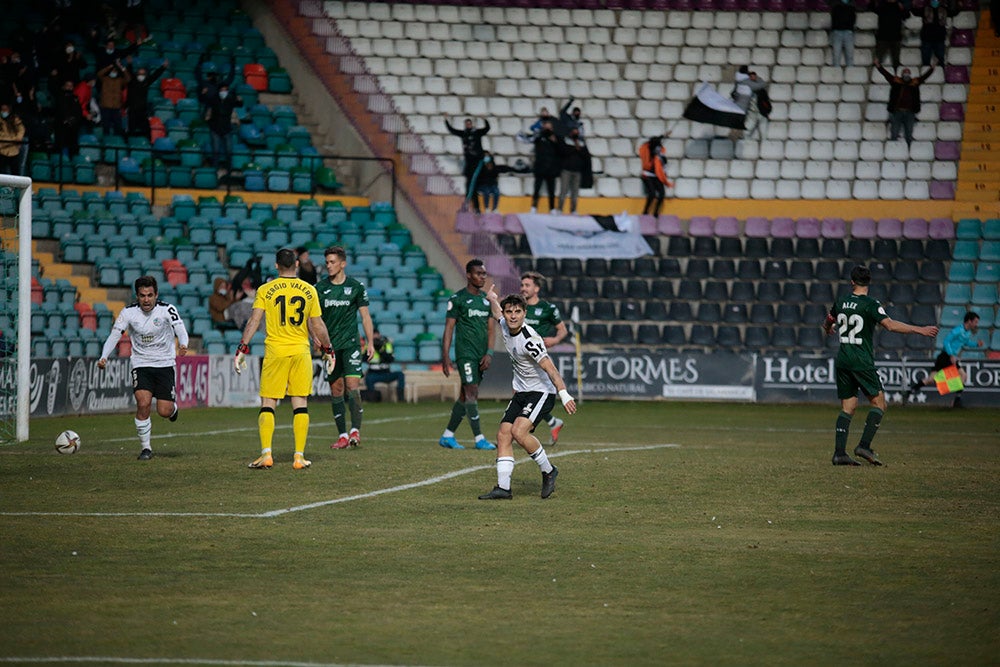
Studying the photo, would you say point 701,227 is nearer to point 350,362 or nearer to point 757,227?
point 757,227

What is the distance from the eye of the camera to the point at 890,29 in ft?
124

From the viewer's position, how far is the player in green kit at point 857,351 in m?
16.0

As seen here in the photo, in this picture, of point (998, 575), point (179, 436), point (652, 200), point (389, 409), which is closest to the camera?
point (998, 575)

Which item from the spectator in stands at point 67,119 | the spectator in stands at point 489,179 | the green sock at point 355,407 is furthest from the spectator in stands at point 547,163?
the green sock at point 355,407

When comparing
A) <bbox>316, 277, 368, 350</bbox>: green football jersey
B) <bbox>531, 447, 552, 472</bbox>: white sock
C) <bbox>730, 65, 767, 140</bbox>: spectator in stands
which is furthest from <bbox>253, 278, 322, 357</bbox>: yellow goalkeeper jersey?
<bbox>730, 65, 767, 140</bbox>: spectator in stands

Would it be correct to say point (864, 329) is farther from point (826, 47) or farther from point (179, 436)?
point (826, 47)

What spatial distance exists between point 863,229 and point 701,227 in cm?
396

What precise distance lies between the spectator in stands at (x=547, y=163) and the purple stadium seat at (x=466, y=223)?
6.42 feet

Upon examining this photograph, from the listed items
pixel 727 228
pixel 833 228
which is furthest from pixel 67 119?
pixel 833 228

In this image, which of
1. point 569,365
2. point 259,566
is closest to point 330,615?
point 259,566

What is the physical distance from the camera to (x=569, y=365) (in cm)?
3123

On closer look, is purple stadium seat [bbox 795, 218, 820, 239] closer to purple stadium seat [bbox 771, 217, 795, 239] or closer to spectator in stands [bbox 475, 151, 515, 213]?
purple stadium seat [bbox 771, 217, 795, 239]

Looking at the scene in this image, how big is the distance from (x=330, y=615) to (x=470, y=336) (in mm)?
10698

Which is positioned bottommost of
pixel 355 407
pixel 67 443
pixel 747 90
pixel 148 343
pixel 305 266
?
pixel 67 443
